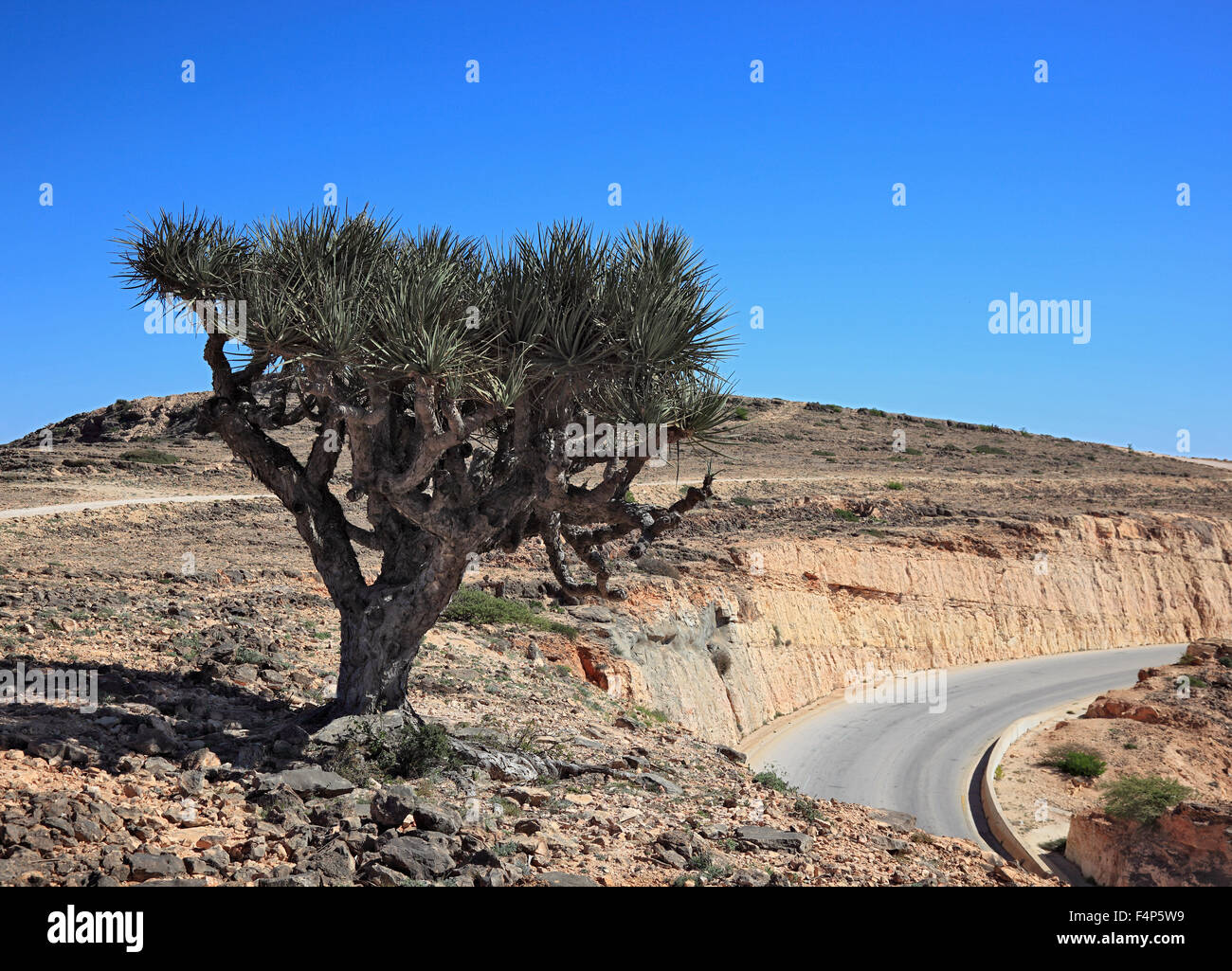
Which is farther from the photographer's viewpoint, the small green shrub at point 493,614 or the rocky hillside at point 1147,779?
the small green shrub at point 493,614

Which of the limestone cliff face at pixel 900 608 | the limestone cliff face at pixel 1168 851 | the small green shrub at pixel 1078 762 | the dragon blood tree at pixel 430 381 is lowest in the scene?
the small green shrub at pixel 1078 762

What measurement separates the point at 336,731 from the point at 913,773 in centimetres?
1950

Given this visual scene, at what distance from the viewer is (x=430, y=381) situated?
927cm

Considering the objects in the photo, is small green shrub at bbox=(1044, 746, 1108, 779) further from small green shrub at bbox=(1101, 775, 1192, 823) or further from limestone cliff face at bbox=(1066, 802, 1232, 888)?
limestone cliff face at bbox=(1066, 802, 1232, 888)

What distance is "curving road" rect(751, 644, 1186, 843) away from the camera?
2328 cm

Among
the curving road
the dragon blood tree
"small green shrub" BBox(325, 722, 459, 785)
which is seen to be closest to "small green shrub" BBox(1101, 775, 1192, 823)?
the curving road

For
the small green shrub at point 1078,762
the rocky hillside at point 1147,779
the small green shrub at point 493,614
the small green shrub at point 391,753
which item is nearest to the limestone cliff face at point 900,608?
the small green shrub at point 493,614

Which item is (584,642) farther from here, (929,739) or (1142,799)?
(929,739)

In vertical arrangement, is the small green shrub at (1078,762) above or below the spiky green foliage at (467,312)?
below

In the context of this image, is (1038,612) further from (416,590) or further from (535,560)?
(416,590)

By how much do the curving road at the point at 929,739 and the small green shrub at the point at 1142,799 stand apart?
307 centimetres

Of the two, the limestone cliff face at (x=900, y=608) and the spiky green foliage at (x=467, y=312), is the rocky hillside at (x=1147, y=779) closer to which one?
the limestone cliff face at (x=900, y=608)

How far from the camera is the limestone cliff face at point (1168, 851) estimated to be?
17219 millimetres
